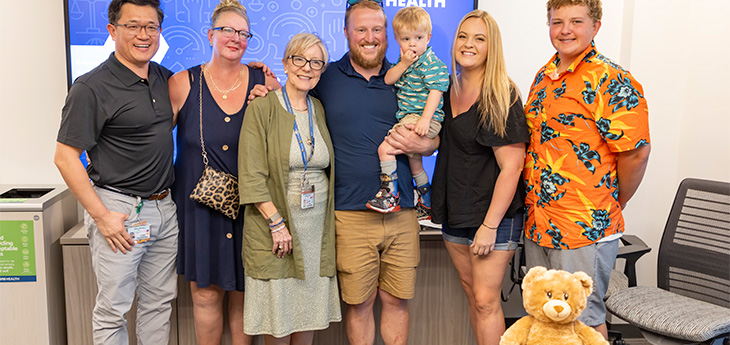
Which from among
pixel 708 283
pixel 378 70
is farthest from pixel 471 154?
pixel 708 283

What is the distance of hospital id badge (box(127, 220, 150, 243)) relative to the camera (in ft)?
7.30

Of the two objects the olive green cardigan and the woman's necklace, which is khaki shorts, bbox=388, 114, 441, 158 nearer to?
the olive green cardigan

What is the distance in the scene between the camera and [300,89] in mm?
2213

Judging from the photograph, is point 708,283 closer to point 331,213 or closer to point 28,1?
point 331,213

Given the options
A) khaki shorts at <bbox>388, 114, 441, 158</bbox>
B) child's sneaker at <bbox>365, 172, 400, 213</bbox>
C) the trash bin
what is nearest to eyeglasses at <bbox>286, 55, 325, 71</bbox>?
khaki shorts at <bbox>388, 114, 441, 158</bbox>

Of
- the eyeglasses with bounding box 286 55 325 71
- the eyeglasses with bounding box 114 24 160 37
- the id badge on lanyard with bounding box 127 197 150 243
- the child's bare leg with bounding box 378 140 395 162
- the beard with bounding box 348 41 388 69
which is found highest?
the eyeglasses with bounding box 114 24 160 37

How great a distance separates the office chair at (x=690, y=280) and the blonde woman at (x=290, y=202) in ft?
4.63

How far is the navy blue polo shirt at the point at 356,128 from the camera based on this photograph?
7.52ft

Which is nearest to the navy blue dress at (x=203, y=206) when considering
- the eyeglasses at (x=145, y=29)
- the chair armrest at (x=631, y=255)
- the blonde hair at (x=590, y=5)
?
the eyeglasses at (x=145, y=29)

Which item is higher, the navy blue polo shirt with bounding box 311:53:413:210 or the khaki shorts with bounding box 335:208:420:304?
the navy blue polo shirt with bounding box 311:53:413:210

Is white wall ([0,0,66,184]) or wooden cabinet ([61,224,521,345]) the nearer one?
wooden cabinet ([61,224,521,345])

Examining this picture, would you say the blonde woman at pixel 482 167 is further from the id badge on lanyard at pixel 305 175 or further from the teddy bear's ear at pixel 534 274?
the id badge on lanyard at pixel 305 175

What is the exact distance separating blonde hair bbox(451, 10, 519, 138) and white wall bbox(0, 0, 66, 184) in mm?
2328

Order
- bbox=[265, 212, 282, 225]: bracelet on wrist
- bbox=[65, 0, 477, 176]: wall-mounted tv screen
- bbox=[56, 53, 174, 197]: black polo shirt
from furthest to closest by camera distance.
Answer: bbox=[65, 0, 477, 176]: wall-mounted tv screen, bbox=[265, 212, 282, 225]: bracelet on wrist, bbox=[56, 53, 174, 197]: black polo shirt
